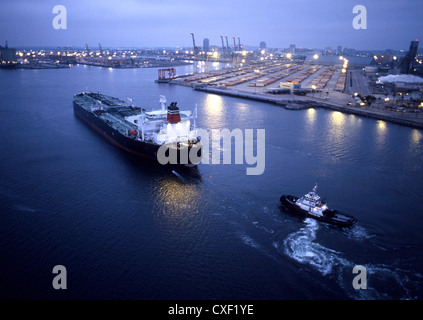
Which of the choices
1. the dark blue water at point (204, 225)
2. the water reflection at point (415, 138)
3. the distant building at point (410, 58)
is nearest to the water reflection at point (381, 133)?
the dark blue water at point (204, 225)

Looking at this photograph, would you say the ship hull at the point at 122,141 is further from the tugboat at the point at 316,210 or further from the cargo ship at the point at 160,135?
the tugboat at the point at 316,210

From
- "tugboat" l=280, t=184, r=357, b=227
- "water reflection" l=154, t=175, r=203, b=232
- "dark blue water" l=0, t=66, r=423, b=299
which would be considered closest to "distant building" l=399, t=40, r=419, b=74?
"dark blue water" l=0, t=66, r=423, b=299

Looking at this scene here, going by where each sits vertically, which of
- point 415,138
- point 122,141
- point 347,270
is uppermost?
point 122,141

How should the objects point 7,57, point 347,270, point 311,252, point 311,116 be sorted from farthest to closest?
point 7,57 → point 311,116 → point 311,252 → point 347,270

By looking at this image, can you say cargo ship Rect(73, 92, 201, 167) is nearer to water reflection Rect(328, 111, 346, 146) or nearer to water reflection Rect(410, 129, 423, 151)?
water reflection Rect(328, 111, 346, 146)

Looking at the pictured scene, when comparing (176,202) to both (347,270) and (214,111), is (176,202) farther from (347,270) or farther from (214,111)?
(214,111)

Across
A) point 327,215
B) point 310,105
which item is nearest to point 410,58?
point 310,105

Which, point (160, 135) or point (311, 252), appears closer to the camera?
point (311, 252)
